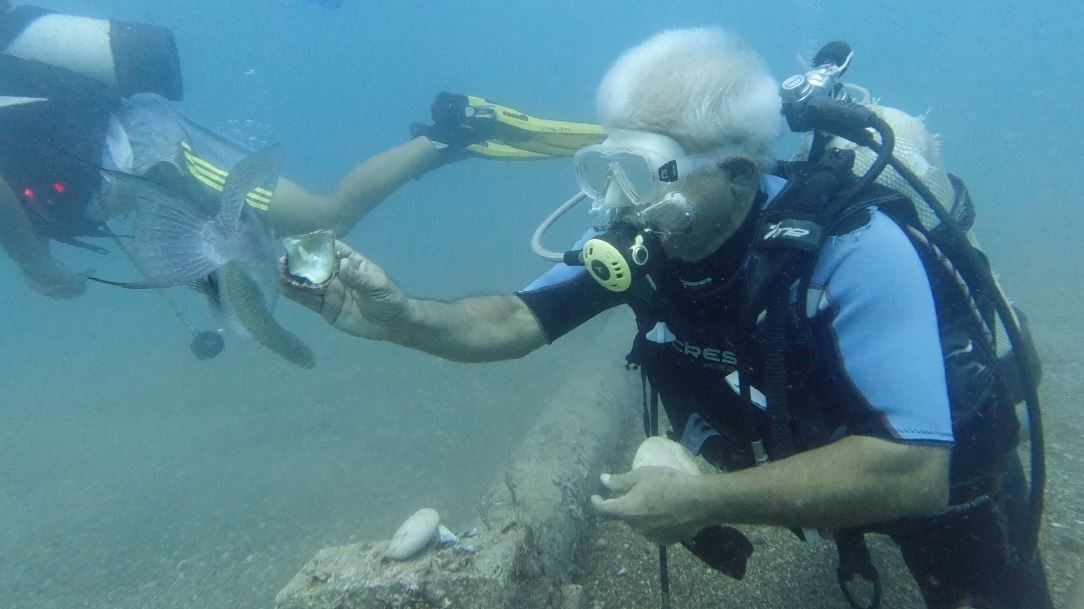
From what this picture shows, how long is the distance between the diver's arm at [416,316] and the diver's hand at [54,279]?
397cm

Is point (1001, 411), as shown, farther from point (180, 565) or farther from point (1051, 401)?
point (180, 565)

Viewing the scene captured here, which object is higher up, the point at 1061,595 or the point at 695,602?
the point at 1061,595

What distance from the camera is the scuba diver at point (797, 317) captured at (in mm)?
1736

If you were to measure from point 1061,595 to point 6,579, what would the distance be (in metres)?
8.06

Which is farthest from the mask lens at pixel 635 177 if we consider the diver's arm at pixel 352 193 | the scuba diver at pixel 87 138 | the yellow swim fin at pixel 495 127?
the diver's arm at pixel 352 193

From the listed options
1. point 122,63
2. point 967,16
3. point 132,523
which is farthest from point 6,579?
point 967,16

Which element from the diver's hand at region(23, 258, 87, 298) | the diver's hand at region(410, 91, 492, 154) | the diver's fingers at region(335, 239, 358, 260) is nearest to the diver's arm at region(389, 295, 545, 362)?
the diver's fingers at region(335, 239, 358, 260)

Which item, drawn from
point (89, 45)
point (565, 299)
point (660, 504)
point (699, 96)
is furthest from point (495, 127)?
point (660, 504)

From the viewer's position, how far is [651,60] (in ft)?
7.05

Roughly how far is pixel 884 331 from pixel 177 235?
2.02m

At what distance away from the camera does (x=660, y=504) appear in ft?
6.09

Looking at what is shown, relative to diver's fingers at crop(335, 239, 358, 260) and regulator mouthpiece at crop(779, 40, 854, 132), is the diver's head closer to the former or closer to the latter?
regulator mouthpiece at crop(779, 40, 854, 132)

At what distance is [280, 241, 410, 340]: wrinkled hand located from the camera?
205 centimetres

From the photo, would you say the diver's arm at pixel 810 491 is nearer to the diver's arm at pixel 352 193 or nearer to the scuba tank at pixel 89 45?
the diver's arm at pixel 352 193
